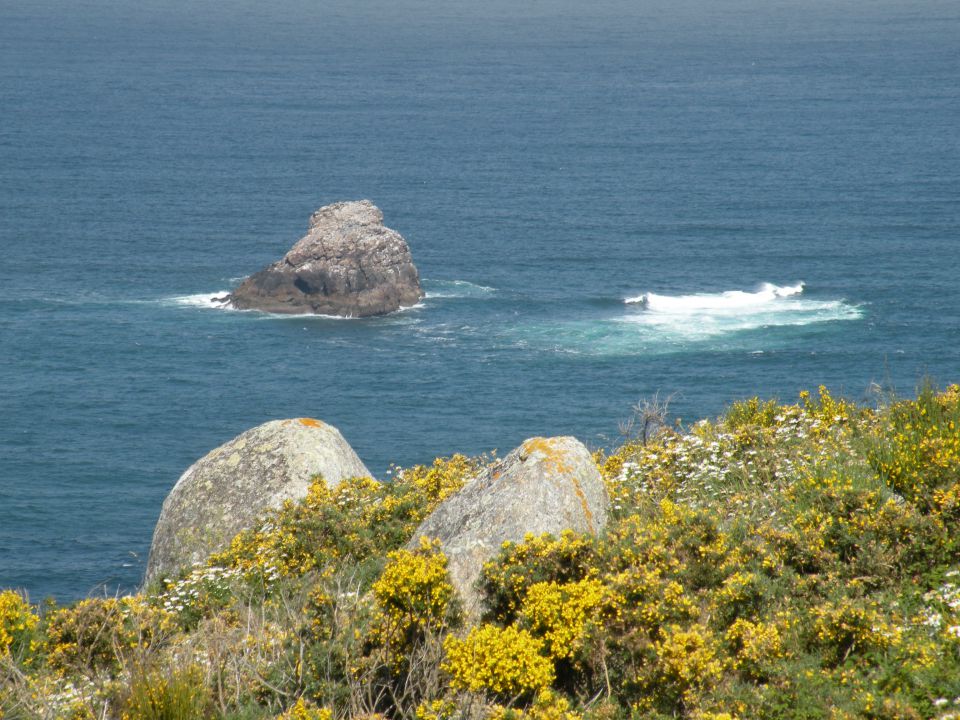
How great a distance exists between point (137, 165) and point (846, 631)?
138m

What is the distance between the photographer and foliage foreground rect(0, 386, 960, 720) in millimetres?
9047

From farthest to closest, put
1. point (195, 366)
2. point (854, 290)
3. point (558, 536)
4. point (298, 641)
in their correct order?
1. point (854, 290)
2. point (195, 366)
3. point (558, 536)
4. point (298, 641)

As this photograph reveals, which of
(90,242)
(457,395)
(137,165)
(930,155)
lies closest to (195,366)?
(457,395)

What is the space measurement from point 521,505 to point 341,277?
80813 mm

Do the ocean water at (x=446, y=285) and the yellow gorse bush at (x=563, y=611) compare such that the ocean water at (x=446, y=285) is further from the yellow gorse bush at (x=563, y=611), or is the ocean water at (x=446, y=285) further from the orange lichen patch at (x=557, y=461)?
the yellow gorse bush at (x=563, y=611)

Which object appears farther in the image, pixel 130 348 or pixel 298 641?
pixel 130 348

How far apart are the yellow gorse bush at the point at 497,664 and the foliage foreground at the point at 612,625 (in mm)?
17

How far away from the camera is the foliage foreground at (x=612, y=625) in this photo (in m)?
9.05

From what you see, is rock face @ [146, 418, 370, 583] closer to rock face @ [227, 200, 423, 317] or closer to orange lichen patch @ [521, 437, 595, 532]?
orange lichen patch @ [521, 437, 595, 532]

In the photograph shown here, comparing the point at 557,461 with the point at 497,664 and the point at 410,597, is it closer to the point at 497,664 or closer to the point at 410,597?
the point at 410,597

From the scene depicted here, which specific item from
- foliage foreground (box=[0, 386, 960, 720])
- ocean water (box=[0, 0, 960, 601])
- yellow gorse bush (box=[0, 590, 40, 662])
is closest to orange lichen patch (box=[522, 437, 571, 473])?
foliage foreground (box=[0, 386, 960, 720])

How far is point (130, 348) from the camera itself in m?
80.9

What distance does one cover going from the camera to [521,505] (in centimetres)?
1176

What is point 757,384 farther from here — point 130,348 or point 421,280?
point 130,348
